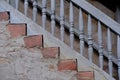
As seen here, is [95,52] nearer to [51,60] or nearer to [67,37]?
[67,37]

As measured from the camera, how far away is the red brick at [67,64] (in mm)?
2426

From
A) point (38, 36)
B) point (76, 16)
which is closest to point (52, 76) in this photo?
point (38, 36)

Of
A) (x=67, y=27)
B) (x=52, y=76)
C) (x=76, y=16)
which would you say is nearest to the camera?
(x=52, y=76)

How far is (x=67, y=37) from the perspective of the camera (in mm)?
2982

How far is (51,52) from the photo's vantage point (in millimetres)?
2455

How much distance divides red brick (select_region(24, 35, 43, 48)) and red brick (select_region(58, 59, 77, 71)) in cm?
24

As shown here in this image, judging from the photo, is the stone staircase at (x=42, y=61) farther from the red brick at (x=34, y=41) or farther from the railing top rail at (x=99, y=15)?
the railing top rail at (x=99, y=15)

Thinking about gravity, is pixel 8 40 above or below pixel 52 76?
above

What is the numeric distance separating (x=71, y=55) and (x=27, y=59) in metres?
0.39

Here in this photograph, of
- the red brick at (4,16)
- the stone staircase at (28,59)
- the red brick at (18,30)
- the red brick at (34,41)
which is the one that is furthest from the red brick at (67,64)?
the red brick at (4,16)

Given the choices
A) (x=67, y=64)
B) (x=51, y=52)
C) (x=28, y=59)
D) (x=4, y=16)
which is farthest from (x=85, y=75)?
(x=4, y=16)

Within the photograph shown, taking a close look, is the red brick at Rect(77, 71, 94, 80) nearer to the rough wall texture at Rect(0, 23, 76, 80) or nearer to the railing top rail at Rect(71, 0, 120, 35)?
the rough wall texture at Rect(0, 23, 76, 80)

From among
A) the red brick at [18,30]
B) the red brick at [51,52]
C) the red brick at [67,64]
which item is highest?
the red brick at [18,30]

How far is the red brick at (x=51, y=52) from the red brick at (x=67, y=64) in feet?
0.26
